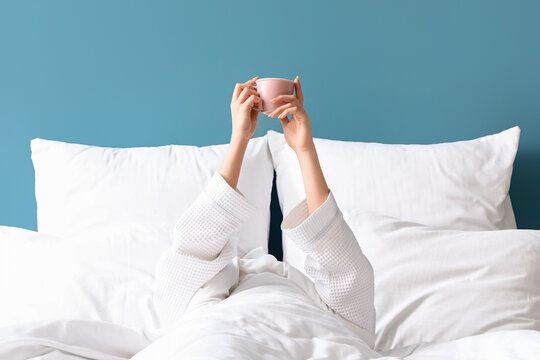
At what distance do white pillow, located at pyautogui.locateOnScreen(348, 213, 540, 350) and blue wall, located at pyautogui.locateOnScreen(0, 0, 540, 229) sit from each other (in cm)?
64

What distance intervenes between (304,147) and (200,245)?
35cm

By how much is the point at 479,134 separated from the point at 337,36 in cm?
62

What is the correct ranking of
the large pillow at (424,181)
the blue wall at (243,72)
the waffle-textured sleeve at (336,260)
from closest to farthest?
the waffle-textured sleeve at (336,260) < the large pillow at (424,181) < the blue wall at (243,72)

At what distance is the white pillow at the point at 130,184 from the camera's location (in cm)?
188

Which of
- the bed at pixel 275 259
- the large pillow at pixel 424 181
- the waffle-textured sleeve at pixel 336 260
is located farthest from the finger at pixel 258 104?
the large pillow at pixel 424 181

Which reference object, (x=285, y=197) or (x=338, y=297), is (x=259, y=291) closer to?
(x=338, y=297)

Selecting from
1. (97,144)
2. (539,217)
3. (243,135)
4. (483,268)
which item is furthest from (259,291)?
(539,217)

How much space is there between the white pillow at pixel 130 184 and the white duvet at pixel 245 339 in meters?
0.61

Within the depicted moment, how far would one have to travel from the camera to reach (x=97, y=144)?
7.30 feet

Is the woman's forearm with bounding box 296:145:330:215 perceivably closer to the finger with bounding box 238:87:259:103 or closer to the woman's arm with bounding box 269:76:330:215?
the woman's arm with bounding box 269:76:330:215

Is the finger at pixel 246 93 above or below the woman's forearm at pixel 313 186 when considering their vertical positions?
above

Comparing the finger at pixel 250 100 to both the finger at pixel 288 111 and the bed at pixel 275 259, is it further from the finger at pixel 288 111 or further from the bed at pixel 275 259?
the bed at pixel 275 259

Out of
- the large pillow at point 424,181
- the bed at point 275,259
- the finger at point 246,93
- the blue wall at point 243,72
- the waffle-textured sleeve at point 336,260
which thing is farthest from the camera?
the blue wall at point 243,72

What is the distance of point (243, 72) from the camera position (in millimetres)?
2221
